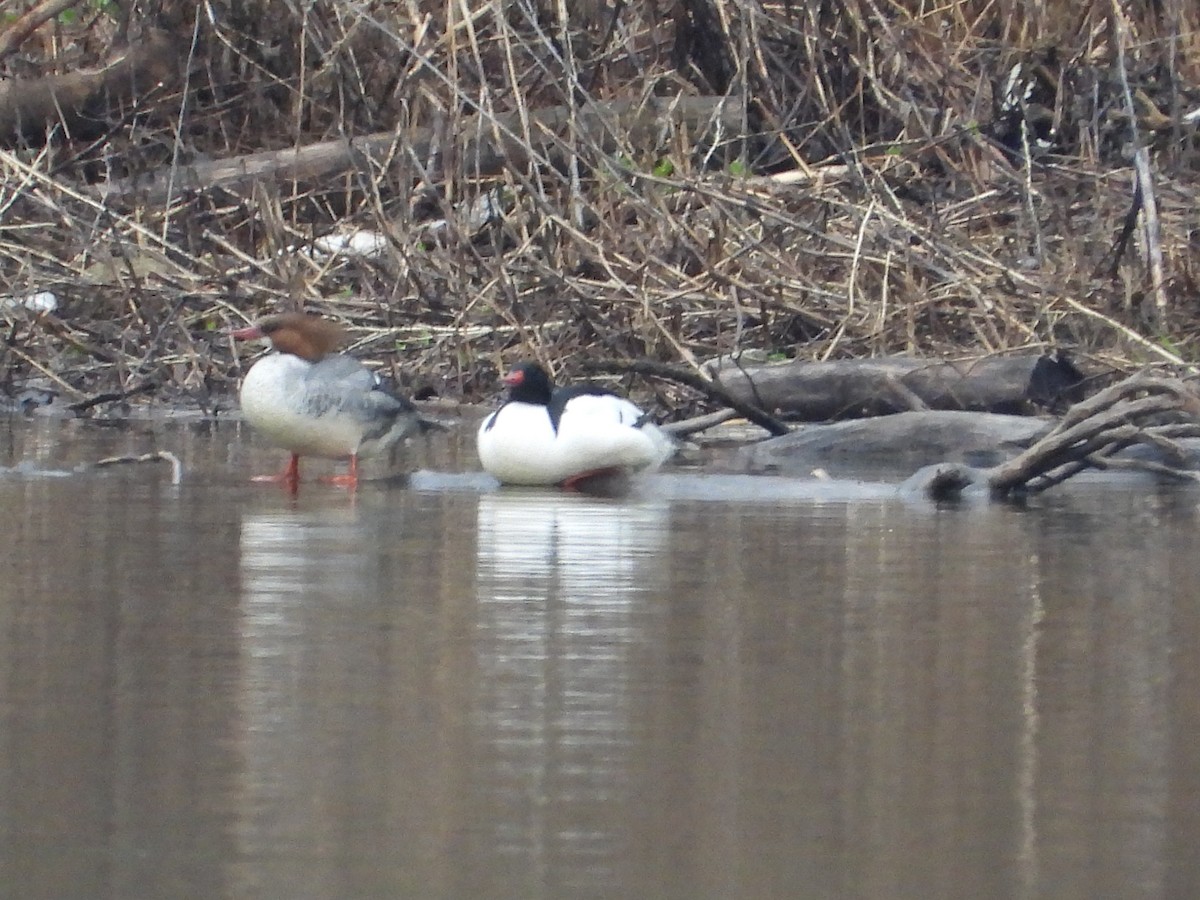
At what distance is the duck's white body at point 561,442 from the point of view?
8203 millimetres

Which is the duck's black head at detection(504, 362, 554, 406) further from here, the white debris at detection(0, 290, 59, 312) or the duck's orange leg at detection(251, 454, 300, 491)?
the white debris at detection(0, 290, 59, 312)

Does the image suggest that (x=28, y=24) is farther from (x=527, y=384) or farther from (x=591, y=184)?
(x=527, y=384)

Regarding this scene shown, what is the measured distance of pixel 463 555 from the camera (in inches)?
242

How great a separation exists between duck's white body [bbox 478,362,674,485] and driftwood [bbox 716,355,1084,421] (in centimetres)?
178

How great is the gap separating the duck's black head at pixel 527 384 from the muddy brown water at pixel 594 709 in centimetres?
152

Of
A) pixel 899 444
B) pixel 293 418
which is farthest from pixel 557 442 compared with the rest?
pixel 899 444

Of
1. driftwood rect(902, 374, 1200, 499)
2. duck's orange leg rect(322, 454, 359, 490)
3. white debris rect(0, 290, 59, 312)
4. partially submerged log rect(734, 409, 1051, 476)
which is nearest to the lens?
driftwood rect(902, 374, 1200, 499)

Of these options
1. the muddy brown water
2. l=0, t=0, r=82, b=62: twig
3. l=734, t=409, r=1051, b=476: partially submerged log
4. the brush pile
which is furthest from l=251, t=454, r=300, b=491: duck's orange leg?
l=0, t=0, r=82, b=62: twig

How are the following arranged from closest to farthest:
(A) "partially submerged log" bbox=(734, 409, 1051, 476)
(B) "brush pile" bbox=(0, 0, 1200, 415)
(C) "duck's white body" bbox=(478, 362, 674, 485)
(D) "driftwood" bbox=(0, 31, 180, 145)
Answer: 1. (C) "duck's white body" bbox=(478, 362, 674, 485)
2. (A) "partially submerged log" bbox=(734, 409, 1051, 476)
3. (B) "brush pile" bbox=(0, 0, 1200, 415)
4. (D) "driftwood" bbox=(0, 31, 180, 145)

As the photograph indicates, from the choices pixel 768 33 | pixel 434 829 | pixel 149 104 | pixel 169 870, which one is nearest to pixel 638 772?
pixel 434 829

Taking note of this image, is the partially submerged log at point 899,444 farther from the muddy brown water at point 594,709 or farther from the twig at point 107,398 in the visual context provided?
the twig at point 107,398

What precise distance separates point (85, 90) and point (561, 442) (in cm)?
748

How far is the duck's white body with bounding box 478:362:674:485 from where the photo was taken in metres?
8.20

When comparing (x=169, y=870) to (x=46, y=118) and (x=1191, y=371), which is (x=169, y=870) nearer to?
(x=1191, y=371)
